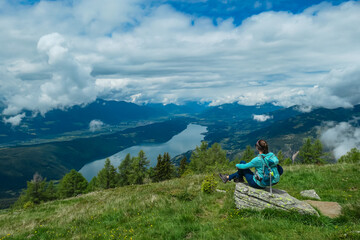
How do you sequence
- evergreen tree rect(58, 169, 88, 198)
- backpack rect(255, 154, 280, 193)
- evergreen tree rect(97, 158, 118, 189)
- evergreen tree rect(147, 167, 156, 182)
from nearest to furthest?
backpack rect(255, 154, 280, 193), evergreen tree rect(58, 169, 88, 198), evergreen tree rect(97, 158, 118, 189), evergreen tree rect(147, 167, 156, 182)

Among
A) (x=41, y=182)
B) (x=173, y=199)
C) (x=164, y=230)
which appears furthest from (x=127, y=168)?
(x=164, y=230)

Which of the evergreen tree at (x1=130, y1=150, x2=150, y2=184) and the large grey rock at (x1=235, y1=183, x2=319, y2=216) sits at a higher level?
the large grey rock at (x1=235, y1=183, x2=319, y2=216)

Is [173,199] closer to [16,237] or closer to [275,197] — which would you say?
[275,197]

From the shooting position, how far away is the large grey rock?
23.2 feet

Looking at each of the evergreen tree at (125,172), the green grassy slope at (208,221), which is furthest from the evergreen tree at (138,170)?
the green grassy slope at (208,221)

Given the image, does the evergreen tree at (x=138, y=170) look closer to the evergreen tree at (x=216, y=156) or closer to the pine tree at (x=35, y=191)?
the evergreen tree at (x=216, y=156)

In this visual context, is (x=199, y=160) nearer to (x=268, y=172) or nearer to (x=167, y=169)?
(x=167, y=169)

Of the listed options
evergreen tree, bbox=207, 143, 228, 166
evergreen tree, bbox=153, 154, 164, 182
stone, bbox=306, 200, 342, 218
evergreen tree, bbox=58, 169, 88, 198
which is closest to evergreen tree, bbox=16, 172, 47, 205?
evergreen tree, bbox=58, 169, 88, 198

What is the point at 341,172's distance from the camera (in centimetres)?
1294

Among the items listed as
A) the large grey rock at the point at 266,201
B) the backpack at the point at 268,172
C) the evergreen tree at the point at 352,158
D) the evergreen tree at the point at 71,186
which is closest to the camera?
the large grey rock at the point at 266,201

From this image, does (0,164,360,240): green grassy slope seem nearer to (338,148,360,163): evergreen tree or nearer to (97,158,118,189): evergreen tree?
(338,148,360,163): evergreen tree

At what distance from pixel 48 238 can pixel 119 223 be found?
2890mm

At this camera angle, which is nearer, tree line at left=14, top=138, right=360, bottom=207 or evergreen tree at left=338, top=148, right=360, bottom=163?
evergreen tree at left=338, top=148, right=360, bottom=163

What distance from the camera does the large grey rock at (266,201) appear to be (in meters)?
7.06
